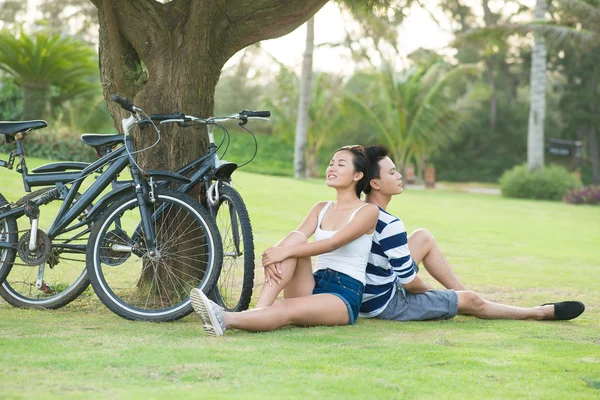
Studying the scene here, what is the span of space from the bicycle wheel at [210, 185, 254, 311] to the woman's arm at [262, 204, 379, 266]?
0.20m

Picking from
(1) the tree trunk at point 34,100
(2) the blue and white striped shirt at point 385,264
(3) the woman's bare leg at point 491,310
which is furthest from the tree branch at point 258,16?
(1) the tree trunk at point 34,100

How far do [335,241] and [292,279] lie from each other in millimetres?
316

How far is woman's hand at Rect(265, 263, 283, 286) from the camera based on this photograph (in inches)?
181

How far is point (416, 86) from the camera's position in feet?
96.1

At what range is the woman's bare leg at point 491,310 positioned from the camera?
5.36 m

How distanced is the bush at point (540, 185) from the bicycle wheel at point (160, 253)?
70.2ft

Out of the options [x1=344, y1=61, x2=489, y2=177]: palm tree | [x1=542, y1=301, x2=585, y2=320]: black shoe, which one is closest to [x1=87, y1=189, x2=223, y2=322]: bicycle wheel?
[x1=542, y1=301, x2=585, y2=320]: black shoe

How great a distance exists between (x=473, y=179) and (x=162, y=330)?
116 ft

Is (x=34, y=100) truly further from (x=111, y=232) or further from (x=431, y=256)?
(x=431, y=256)

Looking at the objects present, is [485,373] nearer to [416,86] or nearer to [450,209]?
[450,209]

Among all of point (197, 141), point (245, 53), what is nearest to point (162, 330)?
point (197, 141)

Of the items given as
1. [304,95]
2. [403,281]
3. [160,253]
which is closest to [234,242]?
[160,253]

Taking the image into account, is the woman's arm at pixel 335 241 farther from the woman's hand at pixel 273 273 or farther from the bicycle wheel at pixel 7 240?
the bicycle wheel at pixel 7 240

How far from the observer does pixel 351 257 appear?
4883 millimetres
